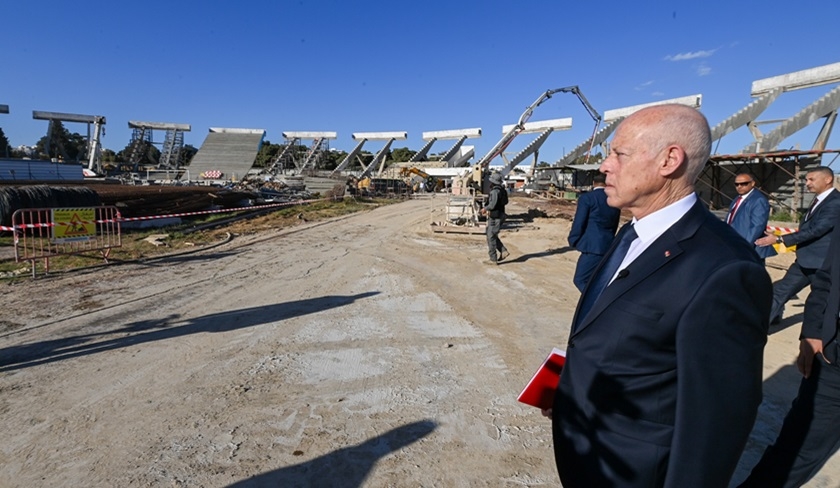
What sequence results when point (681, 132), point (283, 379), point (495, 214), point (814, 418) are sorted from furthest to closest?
point (495, 214)
point (283, 379)
point (814, 418)
point (681, 132)

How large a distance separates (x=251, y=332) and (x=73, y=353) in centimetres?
175

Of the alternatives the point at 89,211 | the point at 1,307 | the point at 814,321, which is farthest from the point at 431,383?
the point at 89,211

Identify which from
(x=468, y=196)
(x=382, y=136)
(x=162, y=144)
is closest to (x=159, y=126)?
(x=162, y=144)

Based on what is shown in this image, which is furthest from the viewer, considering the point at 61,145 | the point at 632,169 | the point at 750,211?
the point at 61,145

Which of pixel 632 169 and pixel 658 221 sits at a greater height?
pixel 632 169

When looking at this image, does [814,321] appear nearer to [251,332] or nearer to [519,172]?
[251,332]

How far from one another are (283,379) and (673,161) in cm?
374

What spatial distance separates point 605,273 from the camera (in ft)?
5.82

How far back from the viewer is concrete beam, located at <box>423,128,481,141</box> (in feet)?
198

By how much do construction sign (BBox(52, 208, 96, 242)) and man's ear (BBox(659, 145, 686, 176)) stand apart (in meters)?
10.3

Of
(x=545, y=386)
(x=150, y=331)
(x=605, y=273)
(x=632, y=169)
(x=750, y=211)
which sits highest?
(x=632, y=169)

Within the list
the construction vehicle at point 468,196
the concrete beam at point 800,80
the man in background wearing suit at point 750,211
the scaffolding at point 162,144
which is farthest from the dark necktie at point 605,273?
the scaffolding at point 162,144

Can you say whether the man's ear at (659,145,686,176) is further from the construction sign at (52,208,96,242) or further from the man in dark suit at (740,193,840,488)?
the construction sign at (52,208,96,242)

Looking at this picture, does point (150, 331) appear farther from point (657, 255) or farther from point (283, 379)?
point (657, 255)
